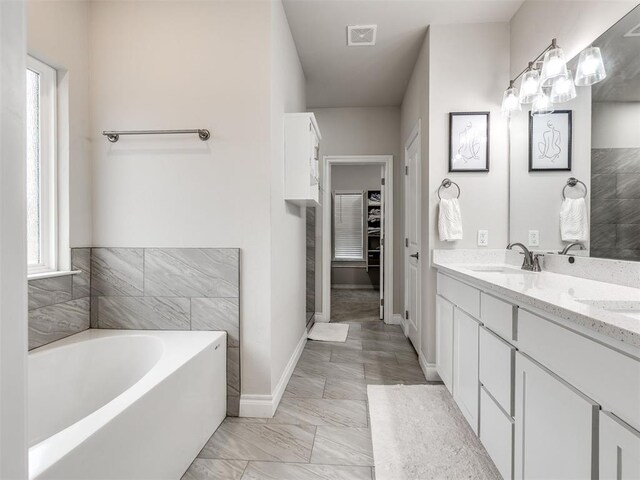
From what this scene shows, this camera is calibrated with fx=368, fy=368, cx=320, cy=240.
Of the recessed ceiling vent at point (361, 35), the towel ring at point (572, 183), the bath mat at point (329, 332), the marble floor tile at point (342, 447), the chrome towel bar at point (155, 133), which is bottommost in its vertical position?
the marble floor tile at point (342, 447)

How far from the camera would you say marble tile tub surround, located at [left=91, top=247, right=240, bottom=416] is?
220 centimetres

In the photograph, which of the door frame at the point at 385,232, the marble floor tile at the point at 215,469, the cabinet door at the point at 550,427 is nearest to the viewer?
the cabinet door at the point at 550,427

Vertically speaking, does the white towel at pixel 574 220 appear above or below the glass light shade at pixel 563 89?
below

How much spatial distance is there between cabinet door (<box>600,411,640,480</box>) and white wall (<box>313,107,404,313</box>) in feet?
11.7

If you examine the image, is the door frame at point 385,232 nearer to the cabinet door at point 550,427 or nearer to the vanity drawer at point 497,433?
the vanity drawer at point 497,433

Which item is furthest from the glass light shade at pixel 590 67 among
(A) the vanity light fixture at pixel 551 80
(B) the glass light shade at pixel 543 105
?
(B) the glass light shade at pixel 543 105

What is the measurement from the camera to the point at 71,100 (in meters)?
2.12

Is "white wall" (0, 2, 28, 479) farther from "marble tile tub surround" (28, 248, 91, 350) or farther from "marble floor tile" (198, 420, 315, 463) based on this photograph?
"marble tile tub surround" (28, 248, 91, 350)

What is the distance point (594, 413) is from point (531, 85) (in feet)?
6.45

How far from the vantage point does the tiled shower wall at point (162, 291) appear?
2.19m

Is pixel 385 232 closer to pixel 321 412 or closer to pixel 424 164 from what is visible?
pixel 424 164

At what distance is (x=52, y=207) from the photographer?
208cm

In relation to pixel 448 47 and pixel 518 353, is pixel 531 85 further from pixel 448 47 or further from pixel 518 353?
pixel 518 353

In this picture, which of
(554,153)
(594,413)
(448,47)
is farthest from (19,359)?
(448,47)
